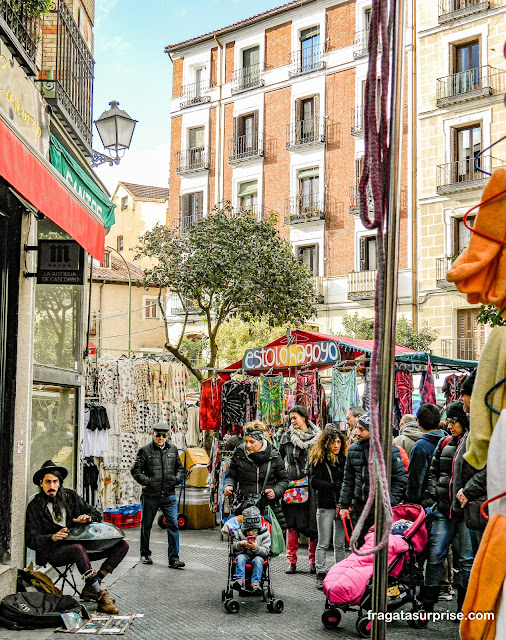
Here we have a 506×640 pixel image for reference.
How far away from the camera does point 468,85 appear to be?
2756 centimetres

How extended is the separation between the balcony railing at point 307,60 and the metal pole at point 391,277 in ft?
103

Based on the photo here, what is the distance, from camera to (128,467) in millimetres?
13266

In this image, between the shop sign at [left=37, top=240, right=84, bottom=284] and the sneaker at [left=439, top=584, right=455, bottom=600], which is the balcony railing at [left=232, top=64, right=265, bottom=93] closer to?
the shop sign at [left=37, top=240, right=84, bottom=284]

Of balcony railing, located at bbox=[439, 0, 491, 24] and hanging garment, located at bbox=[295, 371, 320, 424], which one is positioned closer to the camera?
hanging garment, located at bbox=[295, 371, 320, 424]

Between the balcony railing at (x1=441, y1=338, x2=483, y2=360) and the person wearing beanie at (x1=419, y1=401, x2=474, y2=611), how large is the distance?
2051 centimetres

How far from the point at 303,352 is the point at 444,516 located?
4.76m

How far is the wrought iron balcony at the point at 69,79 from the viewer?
28.8 ft

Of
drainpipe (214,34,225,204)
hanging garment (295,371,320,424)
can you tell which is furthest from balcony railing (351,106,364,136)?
hanging garment (295,371,320,424)

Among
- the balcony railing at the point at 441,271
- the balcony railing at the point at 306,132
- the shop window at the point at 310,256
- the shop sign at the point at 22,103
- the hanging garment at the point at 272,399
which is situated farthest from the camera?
the balcony railing at the point at 306,132

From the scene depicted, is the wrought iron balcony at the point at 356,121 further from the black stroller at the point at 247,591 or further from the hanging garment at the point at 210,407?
the black stroller at the point at 247,591

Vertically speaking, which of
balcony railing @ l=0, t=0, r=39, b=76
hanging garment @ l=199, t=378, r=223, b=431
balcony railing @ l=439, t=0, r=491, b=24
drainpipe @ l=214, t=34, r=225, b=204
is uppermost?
balcony railing @ l=439, t=0, r=491, b=24

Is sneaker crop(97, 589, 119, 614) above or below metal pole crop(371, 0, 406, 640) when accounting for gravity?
below

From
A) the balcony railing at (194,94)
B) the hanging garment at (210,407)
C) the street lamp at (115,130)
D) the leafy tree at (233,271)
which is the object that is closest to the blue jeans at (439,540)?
the hanging garment at (210,407)

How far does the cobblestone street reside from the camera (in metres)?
6.61
